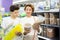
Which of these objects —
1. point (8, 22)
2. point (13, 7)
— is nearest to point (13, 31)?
point (8, 22)

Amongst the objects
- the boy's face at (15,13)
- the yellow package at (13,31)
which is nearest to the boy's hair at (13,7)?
the boy's face at (15,13)

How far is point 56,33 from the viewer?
268 centimetres

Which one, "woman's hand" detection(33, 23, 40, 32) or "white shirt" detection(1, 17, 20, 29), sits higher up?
"white shirt" detection(1, 17, 20, 29)

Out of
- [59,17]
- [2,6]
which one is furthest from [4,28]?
[59,17]

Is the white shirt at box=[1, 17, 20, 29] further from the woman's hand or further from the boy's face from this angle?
the woman's hand

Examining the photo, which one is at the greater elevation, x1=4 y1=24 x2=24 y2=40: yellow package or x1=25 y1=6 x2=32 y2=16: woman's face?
x1=25 y1=6 x2=32 y2=16: woman's face

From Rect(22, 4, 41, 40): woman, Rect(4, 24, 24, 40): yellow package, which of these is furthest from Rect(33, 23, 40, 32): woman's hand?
Rect(4, 24, 24, 40): yellow package

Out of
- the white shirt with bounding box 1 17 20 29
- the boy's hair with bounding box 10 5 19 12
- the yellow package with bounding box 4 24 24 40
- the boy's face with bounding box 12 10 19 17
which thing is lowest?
the yellow package with bounding box 4 24 24 40

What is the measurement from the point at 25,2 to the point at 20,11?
0.38 ft

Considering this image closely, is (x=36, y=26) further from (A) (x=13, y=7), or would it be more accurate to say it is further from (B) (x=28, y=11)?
(A) (x=13, y=7)

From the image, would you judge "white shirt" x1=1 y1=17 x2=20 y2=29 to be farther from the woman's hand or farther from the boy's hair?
the woman's hand

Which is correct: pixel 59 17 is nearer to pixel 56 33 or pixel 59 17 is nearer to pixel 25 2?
pixel 56 33

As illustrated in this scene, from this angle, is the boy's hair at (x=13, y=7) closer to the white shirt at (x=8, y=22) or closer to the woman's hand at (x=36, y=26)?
the white shirt at (x=8, y=22)

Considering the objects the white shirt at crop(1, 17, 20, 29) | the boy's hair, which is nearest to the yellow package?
the white shirt at crop(1, 17, 20, 29)
